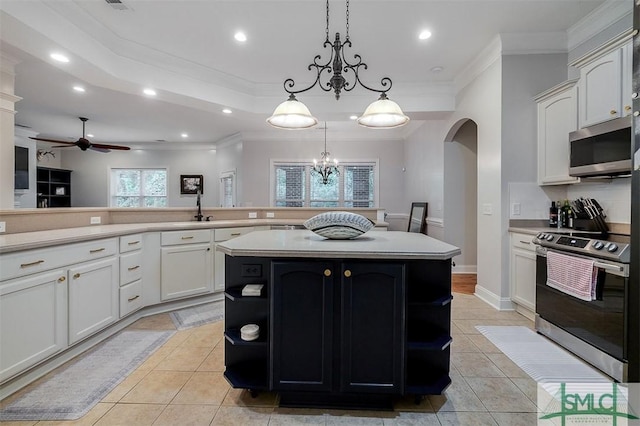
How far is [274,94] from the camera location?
469 cm

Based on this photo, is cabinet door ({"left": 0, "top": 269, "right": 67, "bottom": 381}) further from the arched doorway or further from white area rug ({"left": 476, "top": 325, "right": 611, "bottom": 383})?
the arched doorway

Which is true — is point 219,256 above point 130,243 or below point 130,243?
below

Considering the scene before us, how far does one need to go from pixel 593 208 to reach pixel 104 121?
307 inches

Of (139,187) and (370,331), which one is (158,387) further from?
(139,187)

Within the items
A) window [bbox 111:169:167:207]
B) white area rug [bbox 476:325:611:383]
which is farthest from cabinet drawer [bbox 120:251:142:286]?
window [bbox 111:169:167:207]

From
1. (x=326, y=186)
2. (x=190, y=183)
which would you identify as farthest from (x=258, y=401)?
(x=190, y=183)

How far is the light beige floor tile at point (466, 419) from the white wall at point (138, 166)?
7.62m

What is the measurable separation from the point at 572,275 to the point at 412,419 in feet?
5.39

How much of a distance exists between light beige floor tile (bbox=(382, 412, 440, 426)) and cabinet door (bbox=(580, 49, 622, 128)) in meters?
2.55

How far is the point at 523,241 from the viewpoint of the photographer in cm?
303

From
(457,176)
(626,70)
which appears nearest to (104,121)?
(457,176)

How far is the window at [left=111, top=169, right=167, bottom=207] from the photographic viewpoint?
846cm

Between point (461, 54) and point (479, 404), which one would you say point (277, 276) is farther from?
point (461, 54)

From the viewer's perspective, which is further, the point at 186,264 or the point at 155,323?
the point at 186,264
